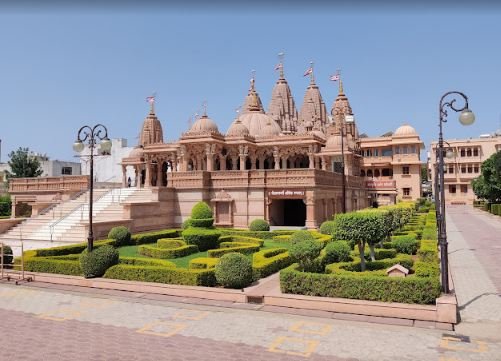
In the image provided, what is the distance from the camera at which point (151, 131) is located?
60000 mm

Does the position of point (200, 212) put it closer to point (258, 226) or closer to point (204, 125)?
point (258, 226)

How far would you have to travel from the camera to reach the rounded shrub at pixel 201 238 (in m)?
22.1

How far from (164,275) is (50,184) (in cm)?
3096

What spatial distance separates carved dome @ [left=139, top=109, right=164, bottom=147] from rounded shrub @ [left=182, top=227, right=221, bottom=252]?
1543 inches

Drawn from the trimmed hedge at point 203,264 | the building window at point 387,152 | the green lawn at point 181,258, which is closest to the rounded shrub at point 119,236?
the green lawn at point 181,258

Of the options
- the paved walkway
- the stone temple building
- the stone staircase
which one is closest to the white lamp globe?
the paved walkway

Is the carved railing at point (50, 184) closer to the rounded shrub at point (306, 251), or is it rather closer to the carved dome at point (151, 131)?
the carved dome at point (151, 131)

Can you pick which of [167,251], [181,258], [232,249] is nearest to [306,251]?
[232,249]

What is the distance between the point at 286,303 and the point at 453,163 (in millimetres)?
85452

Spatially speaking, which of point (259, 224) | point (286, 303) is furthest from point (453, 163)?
point (286, 303)

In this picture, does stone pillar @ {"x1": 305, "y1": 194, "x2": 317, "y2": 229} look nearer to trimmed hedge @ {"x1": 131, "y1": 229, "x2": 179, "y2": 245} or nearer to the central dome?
trimmed hedge @ {"x1": 131, "y1": 229, "x2": 179, "y2": 245}

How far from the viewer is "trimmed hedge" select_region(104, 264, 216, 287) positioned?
13.8 meters

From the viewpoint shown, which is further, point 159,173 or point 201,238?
point 159,173

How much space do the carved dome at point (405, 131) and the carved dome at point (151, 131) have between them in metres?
42.8
